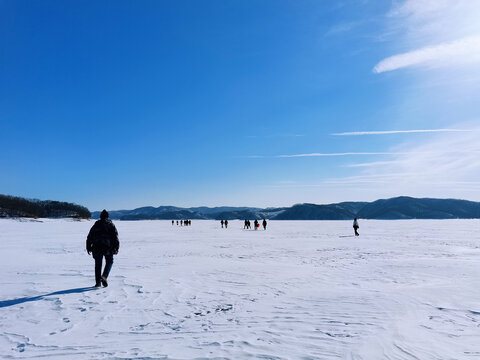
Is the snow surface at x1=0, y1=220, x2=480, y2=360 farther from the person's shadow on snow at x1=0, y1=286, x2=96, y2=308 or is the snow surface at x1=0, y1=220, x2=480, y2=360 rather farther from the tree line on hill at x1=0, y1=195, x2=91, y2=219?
the tree line on hill at x1=0, y1=195, x2=91, y2=219

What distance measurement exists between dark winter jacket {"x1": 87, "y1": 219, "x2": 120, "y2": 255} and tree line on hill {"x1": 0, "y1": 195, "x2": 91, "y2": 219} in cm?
11042

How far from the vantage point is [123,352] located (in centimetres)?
415

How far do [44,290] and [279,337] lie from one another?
6.20 m

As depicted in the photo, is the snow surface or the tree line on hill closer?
the snow surface

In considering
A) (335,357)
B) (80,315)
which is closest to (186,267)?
(80,315)

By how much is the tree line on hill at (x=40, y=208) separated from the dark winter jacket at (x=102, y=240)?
110421 millimetres

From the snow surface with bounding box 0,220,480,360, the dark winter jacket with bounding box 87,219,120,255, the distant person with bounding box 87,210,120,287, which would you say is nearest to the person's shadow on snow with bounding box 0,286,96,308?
the snow surface with bounding box 0,220,480,360

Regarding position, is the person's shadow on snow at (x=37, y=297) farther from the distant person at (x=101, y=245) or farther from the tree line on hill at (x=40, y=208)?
the tree line on hill at (x=40, y=208)

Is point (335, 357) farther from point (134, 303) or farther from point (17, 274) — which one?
point (17, 274)

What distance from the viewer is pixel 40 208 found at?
129 metres

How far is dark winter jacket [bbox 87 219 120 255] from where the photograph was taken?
8.14 m

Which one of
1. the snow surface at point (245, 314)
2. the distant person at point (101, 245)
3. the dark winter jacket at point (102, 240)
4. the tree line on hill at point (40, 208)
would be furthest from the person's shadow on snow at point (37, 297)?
the tree line on hill at point (40, 208)

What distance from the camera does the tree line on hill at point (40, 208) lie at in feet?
359

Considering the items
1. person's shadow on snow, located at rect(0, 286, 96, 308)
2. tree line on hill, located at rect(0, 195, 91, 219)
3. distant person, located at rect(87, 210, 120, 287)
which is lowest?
person's shadow on snow, located at rect(0, 286, 96, 308)
